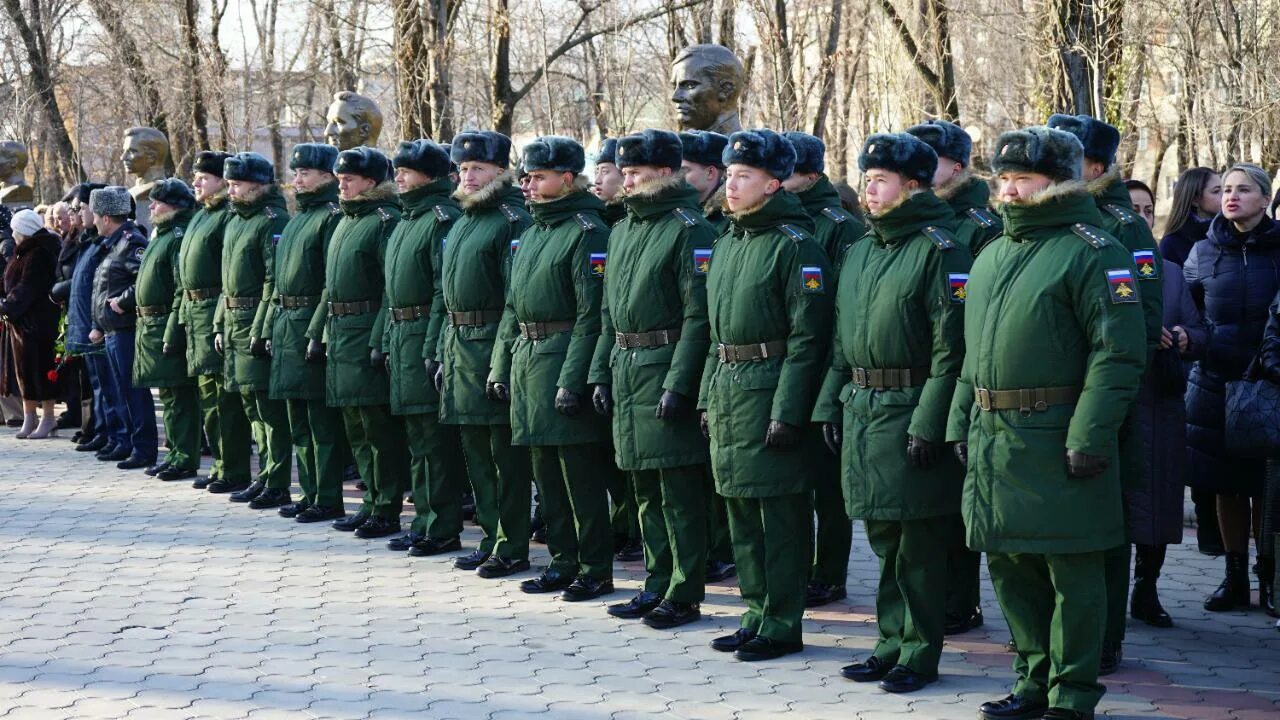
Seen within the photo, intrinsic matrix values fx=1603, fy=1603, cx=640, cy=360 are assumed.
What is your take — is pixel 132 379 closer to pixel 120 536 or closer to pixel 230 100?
pixel 120 536

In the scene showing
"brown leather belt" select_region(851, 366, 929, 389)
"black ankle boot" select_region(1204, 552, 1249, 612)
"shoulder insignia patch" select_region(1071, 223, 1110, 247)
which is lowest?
"black ankle boot" select_region(1204, 552, 1249, 612)

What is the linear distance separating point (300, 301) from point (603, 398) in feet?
10.4

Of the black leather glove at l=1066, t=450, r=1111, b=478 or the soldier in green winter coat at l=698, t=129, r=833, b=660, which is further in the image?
→ the soldier in green winter coat at l=698, t=129, r=833, b=660

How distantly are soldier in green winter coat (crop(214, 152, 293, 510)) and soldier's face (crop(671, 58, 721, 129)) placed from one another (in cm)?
273

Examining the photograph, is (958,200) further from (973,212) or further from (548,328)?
(548,328)

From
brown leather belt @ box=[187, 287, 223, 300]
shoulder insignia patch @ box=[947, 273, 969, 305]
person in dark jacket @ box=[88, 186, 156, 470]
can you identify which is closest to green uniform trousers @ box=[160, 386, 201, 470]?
person in dark jacket @ box=[88, 186, 156, 470]

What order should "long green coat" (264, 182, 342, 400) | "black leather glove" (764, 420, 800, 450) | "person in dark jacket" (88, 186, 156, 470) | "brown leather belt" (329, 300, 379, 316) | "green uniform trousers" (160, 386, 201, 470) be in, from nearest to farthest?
"black leather glove" (764, 420, 800, 450)
"brown leather belt" (329, 300, 379, 316)
"long green coat" (264, 182, 342, 400)
"green uniform trousers" (160, 386, 201, 470)
"person in dark jacket" (88, 186, 156, 470)

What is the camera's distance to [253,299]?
1018 centimetres

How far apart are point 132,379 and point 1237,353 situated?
757 centimetres

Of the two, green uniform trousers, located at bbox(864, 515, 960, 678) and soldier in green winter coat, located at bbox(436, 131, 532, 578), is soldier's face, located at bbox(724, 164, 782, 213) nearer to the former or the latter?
green uniform trousers, located at bbox(864, 515, 960, 678)

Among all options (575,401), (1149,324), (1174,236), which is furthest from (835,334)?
(1174,236)

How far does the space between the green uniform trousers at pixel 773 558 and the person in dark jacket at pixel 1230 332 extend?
2147mm

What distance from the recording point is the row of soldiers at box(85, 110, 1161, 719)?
17.4 feet

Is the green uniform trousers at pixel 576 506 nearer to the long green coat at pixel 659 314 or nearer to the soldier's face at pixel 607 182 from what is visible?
the long green coat at pixel 659 314
